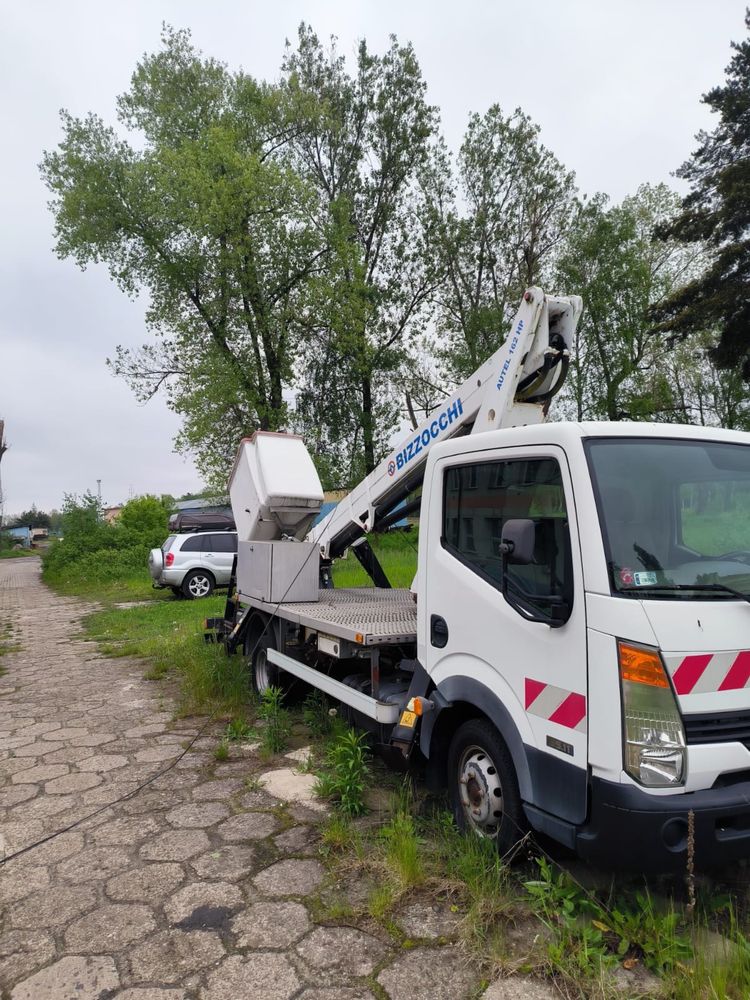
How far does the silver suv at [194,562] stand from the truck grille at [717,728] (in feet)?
47.2

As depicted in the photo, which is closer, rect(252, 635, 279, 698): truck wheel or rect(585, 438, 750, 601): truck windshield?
rect(585, 438, 750, 601): truck windshield

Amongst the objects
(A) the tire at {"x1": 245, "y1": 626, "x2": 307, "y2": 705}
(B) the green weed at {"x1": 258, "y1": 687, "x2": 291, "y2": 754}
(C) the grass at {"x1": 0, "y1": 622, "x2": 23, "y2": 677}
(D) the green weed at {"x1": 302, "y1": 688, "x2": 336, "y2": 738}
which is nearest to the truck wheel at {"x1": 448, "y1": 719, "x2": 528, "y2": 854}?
(D) the green weed at {"x1": 302, "y1": 688, "x2": 336, "y2": 738}

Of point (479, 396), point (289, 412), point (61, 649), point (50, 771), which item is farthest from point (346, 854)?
point (289, 412)

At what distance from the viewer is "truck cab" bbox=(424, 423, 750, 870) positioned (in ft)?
8.02

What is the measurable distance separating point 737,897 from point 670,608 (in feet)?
5.12

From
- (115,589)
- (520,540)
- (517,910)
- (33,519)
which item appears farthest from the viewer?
(33,519)

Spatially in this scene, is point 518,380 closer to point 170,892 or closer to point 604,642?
point 604,642

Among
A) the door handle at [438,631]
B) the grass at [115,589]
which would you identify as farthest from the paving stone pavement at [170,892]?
the grass at [115,589]

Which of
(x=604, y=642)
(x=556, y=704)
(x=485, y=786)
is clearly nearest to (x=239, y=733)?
(x=485, y=786)

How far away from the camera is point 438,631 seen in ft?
12.0

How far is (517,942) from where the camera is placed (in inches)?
108

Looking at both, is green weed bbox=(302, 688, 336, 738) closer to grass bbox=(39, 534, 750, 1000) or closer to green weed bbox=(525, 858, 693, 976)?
grass bbox=(39, 534, 750, 1000)

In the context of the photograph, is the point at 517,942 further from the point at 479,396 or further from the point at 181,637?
the point at 181,637

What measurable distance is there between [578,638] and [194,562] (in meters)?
14.7
